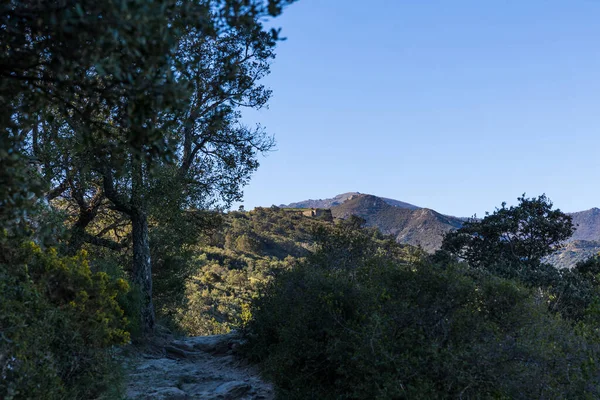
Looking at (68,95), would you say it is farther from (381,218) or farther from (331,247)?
(381,218)

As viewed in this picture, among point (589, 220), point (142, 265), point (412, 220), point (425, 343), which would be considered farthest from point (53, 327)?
point (589, 220)

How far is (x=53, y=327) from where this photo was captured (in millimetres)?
8039

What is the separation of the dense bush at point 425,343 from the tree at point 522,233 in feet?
70.9

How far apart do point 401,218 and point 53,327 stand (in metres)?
107

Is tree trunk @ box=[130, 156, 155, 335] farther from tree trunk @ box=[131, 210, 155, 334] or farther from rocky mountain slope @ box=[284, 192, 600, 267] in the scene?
rocky mountain slope @ box=[284, 192, 600, 267]

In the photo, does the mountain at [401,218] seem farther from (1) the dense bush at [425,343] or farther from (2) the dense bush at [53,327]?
(2) the dense bush at [53,327]

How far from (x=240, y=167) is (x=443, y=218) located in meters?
94.1

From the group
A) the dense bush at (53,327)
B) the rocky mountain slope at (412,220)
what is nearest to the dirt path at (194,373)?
the dense bush at (53,327)

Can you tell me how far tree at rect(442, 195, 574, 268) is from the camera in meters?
29.9

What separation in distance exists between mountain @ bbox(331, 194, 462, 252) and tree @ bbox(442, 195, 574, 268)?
181ft

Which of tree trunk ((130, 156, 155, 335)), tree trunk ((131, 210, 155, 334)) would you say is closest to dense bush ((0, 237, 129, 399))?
tree trunk ((130, 156, 155, 335))

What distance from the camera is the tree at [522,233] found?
1178 inches

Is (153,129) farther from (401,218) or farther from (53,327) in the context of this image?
(401,218)

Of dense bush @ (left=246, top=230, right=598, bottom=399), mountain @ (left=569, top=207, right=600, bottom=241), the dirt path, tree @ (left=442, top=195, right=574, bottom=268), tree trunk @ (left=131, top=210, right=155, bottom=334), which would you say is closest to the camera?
dense bush @ (left=246, top=230, right=598, bottom=399)
